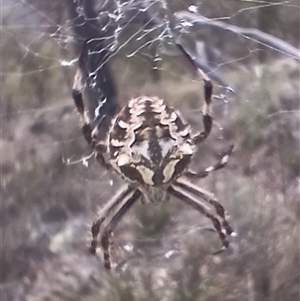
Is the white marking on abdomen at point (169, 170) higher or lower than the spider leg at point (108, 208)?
higher

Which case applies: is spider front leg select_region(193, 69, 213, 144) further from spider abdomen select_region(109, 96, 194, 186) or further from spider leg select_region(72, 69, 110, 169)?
spider leg select_region(72, 69, 110, 169)

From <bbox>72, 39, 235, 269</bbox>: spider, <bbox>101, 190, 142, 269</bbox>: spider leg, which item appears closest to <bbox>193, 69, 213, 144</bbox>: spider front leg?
<bbox>72, 39, 235, 269</bbox>: spider

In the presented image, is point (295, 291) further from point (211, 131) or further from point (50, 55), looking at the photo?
point (50, 55)

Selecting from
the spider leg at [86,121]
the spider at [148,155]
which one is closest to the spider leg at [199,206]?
the spider at [148,155]

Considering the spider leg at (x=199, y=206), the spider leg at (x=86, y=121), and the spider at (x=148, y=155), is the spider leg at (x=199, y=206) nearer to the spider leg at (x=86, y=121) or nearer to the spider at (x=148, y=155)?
the spider at (x=148, y=155)

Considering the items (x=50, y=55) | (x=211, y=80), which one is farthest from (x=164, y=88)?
(x=50, y=55)

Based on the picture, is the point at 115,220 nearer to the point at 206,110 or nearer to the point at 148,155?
the point at 148,155

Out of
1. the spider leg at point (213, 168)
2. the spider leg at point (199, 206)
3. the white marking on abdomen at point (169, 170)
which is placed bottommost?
the spider leg at point (199, 206)

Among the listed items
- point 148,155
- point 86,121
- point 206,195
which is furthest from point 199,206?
point 86,121
